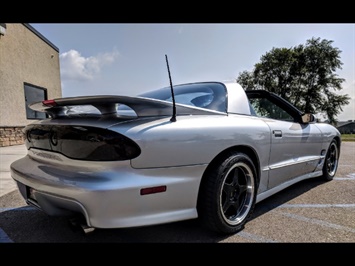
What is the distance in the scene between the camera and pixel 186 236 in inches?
82.6

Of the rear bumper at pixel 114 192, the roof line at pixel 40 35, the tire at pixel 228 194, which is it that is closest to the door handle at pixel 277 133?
the tire at pixel 228 194

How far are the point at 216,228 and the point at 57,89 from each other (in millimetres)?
14822

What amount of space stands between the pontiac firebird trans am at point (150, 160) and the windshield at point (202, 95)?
11mm

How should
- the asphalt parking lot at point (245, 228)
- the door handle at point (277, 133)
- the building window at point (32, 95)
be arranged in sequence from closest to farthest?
1. the asphalt parking lot at point (245, 228)
2. the door handle at point (277, 133)
3. the building window at point (32, 95)

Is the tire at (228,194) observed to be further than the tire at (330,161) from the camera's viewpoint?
No

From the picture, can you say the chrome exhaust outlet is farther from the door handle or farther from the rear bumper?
the door handle

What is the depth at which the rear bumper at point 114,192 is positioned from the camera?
154 centimetres

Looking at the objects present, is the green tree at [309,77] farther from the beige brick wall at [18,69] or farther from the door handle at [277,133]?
the door handle at [277,133]

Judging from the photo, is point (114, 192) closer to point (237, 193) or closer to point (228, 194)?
point (228, 194)

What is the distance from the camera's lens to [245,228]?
227 cm

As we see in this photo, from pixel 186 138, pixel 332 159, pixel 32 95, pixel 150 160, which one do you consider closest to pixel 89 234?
pixel 150 160

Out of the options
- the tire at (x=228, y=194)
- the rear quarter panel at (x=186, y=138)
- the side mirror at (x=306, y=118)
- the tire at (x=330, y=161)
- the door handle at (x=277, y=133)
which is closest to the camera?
the rear quarter panel at (x=186, y=138)

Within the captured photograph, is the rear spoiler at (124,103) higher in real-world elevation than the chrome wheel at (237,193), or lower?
higher
